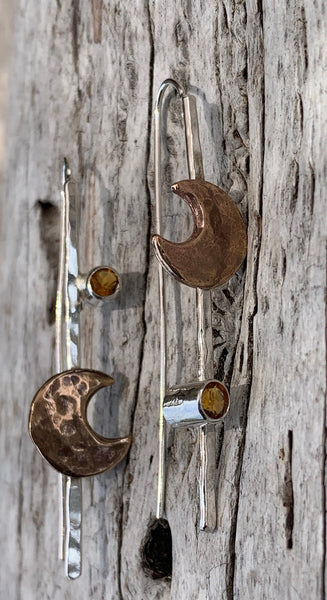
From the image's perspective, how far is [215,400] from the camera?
1.02 meters

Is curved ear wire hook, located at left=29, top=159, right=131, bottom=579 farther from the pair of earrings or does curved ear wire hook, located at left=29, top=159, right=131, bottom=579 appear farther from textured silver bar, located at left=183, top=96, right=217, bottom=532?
textured silver bar, located at left=183, top=96, right=217, bottom=532

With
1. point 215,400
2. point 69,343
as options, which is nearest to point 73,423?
point 69,343

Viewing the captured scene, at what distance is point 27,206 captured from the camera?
1489 mm

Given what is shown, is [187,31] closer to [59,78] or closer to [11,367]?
[59,78]

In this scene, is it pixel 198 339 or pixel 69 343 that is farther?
pixel 69 343

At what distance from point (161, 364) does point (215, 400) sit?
0.48ft

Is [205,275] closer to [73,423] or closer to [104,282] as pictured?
[104,282]

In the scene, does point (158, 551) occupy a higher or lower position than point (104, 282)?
lower

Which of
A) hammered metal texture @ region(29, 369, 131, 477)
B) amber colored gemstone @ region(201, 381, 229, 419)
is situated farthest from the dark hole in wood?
amber colored gemstone @ region(201, 381, 229, 419)

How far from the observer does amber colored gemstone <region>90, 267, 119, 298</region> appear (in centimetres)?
119

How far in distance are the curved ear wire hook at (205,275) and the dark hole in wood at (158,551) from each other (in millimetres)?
108

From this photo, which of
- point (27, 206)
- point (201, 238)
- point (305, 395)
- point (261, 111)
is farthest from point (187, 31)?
point (305, 395)

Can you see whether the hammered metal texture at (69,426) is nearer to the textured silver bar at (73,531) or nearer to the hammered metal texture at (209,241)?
the textured silver bar at (73,531)

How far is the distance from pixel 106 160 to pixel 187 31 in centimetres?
24
